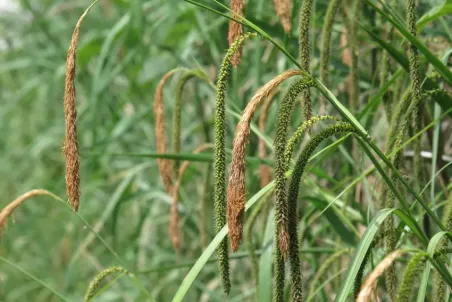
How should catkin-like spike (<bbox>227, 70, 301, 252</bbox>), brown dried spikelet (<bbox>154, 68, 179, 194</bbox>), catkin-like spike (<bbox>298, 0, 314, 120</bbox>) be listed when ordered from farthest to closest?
brown dried spikelet (<bbox>154, 68, 179, 194</bbox>)
catkin-like spike (<bbox>298, 0, 314, 120</bbox>)
catkin-like spike (<bbox>227, 70, 301, 252</bbox>)

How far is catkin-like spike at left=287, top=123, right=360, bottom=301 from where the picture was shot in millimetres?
1018

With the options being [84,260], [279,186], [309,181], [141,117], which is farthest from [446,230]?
[84,260]

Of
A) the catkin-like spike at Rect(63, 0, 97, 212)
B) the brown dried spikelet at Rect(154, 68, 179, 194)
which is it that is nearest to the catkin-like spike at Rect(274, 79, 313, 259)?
the catkin-like spike at Rect(63, 0, 97, 212)

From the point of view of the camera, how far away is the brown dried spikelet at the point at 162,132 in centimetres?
153

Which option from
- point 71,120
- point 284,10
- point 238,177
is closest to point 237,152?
point 238,177

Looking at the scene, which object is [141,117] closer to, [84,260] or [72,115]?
[84,260]

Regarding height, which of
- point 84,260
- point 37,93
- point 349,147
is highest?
point 37,93

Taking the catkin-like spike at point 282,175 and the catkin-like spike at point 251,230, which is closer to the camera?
the catkin-like spike at point 282,175

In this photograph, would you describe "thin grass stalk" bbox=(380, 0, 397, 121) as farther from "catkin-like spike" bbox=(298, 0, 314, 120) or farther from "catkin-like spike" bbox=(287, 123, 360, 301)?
"catkin-like spike" bbox=(287, 123, 360, 301)

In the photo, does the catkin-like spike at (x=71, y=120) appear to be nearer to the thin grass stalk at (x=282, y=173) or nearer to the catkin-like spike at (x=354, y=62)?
the thin grass stalk at (x=282, y=173)

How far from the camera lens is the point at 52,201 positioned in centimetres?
413

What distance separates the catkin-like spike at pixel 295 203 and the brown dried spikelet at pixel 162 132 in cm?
53

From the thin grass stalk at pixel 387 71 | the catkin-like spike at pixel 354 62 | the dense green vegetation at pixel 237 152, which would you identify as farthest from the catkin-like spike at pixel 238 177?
the catkin-like spike at pixel 354 62

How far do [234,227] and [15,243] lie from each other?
124 inches
